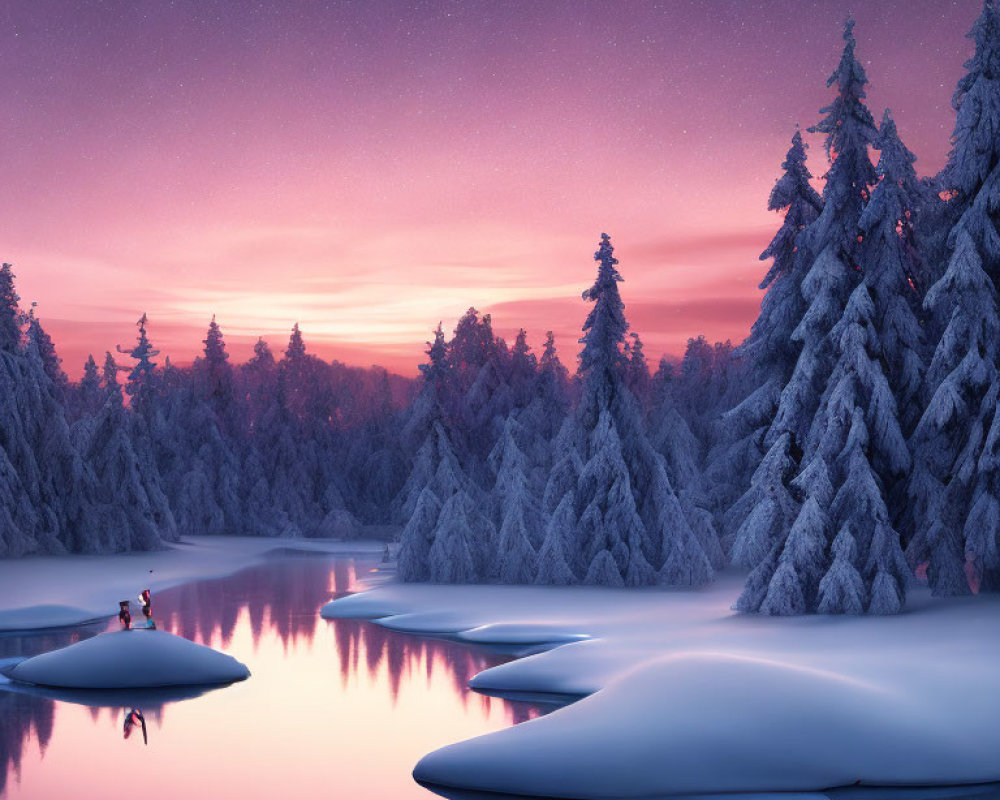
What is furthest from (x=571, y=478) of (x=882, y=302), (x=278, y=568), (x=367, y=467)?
(x=367, y=467)

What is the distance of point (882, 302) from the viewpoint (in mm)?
24750

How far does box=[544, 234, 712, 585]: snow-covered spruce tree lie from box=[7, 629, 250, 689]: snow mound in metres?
14.9

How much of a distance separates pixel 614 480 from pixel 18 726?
20393 mm

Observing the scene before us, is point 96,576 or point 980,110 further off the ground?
point 980,110

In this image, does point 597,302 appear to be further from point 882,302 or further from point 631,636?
point 631,636

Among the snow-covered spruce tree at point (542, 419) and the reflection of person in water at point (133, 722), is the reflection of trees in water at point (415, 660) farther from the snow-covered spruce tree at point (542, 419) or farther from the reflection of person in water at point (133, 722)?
the snow-covered spruce tree at point (542, 419)

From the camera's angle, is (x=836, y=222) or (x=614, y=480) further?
(x=614, y=480)

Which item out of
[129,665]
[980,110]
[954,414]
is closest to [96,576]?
[129,665]

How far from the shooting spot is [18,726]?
18.0 m

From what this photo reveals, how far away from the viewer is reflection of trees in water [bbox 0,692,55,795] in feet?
52.3

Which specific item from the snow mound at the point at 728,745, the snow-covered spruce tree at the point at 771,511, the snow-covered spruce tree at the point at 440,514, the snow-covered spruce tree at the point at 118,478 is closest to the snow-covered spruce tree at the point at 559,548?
the snow-covered spruce tree at the point at 440,514

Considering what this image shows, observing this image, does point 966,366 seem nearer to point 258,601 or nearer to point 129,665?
point 129,665

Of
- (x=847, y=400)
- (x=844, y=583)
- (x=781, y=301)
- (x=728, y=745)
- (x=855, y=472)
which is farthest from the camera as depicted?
(x=781, y=301)

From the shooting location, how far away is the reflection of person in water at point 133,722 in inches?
693
